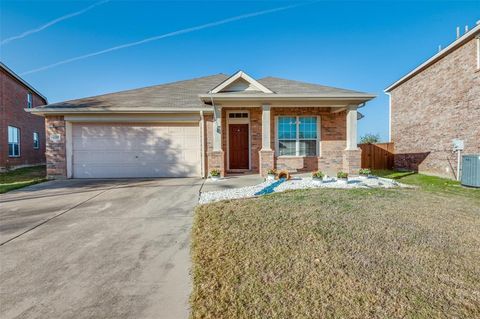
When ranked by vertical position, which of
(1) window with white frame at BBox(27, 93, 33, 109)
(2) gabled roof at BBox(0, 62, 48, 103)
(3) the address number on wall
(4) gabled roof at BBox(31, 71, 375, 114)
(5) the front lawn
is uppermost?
(2) gabled roof at BBox(0, 62, 48, 103)

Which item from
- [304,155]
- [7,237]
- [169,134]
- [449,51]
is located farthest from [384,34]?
[7,237]

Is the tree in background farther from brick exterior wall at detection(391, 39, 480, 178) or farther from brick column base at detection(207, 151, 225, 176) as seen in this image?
brick column base at detection(207, 151, 225, 176)

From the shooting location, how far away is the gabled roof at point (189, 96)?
30.6ft

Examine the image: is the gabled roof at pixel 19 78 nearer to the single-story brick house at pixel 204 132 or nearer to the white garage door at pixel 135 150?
the single-story brick house at pixel 204 132

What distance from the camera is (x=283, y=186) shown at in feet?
25.2

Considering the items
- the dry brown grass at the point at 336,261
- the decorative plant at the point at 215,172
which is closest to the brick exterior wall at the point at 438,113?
the dry brown grass at the point at 336,261

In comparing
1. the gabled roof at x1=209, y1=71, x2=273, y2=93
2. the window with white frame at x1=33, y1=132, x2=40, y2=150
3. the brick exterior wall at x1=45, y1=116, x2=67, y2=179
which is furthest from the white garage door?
the window with white frame at x1=33, y1=132, x2=40, y2=150

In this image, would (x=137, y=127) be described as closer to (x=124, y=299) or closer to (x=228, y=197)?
(x=228, y=197)

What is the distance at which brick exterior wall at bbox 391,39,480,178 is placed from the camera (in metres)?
9.79

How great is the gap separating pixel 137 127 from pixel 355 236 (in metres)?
9.55

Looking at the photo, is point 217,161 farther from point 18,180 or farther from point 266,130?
point 18,180

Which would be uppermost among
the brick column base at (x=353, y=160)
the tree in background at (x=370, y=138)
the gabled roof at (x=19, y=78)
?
the gabled roof at (x=19, y=78)

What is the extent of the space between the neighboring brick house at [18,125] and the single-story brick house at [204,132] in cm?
882

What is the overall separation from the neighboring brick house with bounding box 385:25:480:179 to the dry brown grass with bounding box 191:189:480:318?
7.02m
